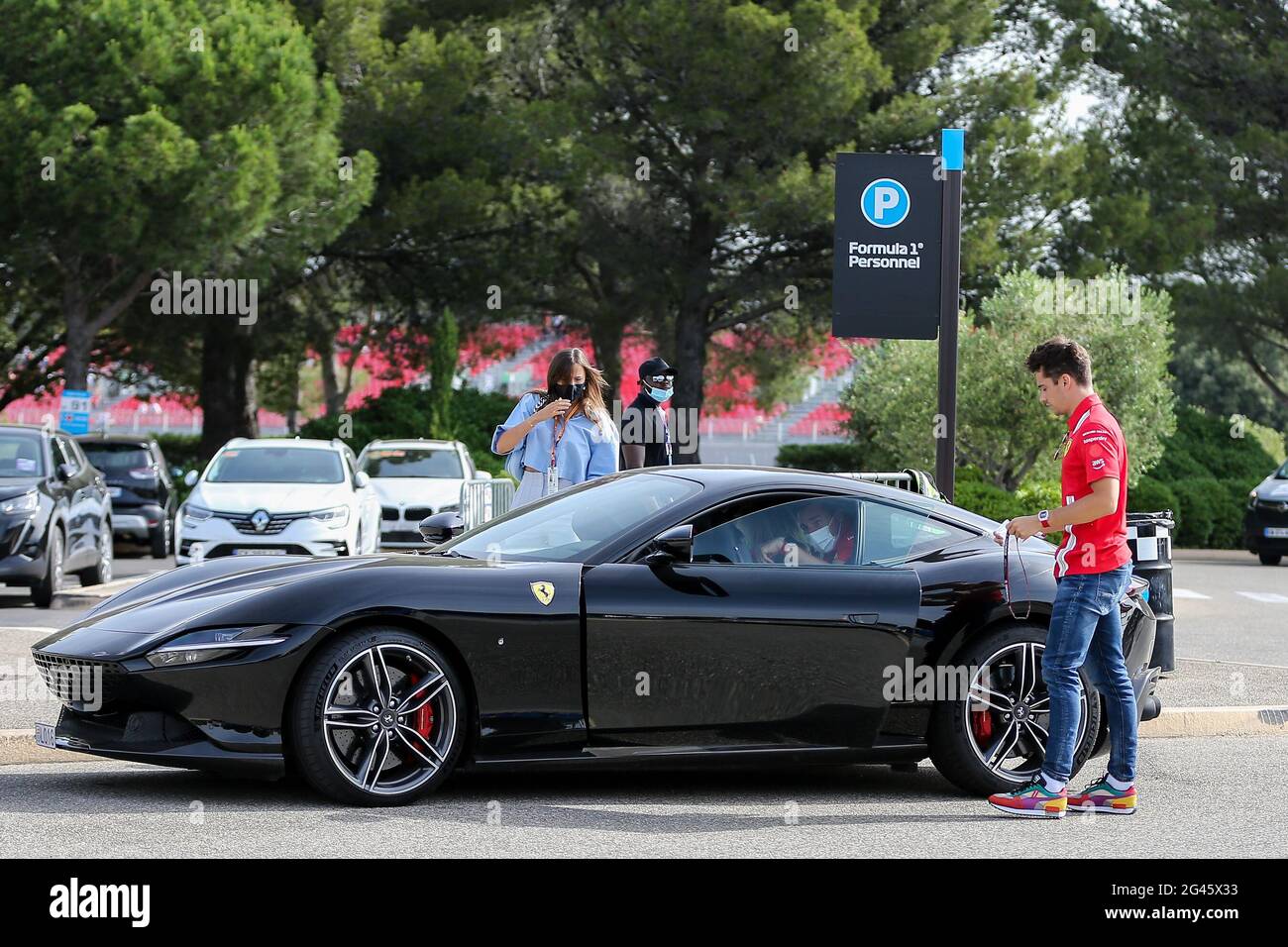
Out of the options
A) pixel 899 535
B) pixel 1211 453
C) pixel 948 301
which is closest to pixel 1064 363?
pixel 899 535

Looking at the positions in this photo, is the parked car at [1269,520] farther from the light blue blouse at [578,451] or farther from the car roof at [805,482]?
the car roof at [805,482]

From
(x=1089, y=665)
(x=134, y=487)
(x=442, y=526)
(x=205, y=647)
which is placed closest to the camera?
(x=205, y=647)

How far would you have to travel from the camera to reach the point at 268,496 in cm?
1869

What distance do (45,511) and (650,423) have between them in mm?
7252

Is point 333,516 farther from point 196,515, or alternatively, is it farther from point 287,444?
point 287,444

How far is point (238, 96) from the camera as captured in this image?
32.0m

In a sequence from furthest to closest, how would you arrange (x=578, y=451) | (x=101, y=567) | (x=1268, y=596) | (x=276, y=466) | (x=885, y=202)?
(x=1268, y=596), (x=276, y=466), (x=101, y=567), (x=885, y=202), (x=578, y=451)

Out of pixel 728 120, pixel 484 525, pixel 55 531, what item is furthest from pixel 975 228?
pixel 484 525

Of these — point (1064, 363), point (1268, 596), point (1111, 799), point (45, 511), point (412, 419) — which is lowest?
point (1268, 596)

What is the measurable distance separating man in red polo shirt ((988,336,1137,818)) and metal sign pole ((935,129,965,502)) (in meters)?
4.86

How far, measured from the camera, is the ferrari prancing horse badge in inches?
275

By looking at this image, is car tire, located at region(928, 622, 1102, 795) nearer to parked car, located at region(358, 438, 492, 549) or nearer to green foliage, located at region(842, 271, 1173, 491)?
parked car, located at region(358, 438, 492, 549)

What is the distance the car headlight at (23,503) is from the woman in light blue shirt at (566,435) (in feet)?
21.7
